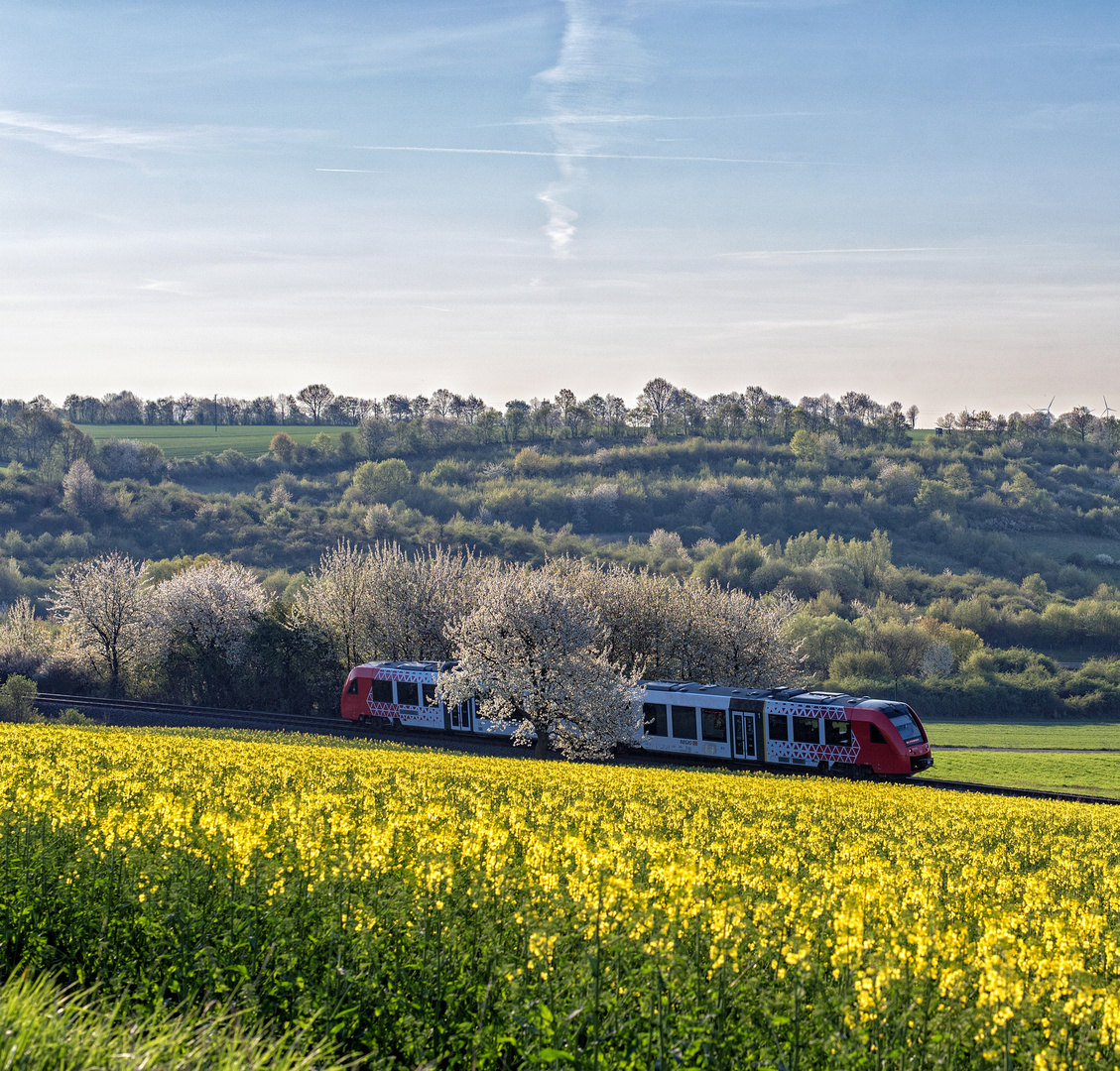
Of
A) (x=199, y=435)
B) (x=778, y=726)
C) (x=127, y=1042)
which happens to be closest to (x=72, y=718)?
(x=778, y=726)

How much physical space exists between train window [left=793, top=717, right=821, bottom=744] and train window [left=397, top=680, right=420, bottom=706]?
16493 mm

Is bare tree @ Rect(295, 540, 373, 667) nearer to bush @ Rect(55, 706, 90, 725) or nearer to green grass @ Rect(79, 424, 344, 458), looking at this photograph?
bush @ Rect(55, 706, 90, 725)

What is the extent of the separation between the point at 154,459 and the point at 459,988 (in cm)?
15277

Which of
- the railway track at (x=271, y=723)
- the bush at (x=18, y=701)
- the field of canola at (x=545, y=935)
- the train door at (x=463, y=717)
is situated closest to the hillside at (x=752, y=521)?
the railway track at (x=271, y=723)

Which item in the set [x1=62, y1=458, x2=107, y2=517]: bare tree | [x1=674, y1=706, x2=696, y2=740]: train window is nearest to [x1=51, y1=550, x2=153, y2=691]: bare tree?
[x1=674, y1=706, x2=696, y2=740]: train window

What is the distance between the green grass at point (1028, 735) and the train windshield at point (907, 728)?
2253 cm

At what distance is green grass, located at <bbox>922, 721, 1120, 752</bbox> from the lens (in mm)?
52656

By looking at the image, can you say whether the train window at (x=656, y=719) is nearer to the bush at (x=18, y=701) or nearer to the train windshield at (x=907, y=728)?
the train windshield at (x=907, y=728)

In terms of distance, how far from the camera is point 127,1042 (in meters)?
5.40

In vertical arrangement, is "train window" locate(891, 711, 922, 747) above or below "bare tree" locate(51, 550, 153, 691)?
below

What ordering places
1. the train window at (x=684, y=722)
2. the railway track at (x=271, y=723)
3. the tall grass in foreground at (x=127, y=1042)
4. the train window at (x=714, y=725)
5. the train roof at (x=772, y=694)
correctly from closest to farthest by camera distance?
the tall grass in foreground at (x=127, y=1042) → the train roof at (x=772, y=694) → the train window at (x=714, y=725) → the train window at (x=684, y=722) → the railway track at (x=271, y=723)

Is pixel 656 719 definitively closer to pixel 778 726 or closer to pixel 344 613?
pixel 778 726

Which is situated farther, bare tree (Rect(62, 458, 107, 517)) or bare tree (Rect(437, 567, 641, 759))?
bare tree (Rect(62, 458, 107, 517))

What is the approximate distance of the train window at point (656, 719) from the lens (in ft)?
117
